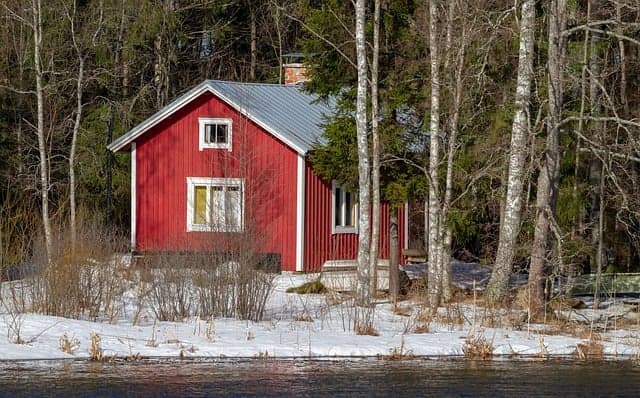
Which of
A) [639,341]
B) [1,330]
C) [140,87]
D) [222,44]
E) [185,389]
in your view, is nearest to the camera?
[185,389]

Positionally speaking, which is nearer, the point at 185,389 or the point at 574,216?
the point at 185,389

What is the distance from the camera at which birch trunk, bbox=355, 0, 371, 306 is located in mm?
22422

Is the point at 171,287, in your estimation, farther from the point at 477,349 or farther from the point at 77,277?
the point at 477,349

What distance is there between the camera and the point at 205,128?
31.8 meters

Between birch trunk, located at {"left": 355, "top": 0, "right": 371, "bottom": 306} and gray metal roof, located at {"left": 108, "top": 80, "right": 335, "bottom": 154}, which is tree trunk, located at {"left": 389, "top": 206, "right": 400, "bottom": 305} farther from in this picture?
gray metal roof, located at {"left": 108, "top": 80, "right": 335, "bottom": 154}

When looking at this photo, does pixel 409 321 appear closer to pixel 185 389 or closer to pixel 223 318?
pixel 223 318

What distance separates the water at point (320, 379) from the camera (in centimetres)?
1441

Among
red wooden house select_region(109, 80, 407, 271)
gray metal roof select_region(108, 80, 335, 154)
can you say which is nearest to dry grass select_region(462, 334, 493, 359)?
red wooden house select_region(109, 80, 407, 271)

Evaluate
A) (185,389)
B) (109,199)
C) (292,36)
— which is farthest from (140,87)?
(185,389)

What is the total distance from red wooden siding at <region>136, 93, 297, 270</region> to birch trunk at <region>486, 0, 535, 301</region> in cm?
892

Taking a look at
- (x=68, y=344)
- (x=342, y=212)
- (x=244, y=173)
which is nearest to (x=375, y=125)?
(x=244, y=173)

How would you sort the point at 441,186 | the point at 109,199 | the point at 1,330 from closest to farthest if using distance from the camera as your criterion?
1. the point at 1,330
2. the point at 441,186
3. the point at 109,199

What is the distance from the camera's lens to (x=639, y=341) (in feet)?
63.6

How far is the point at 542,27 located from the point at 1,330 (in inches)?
471
